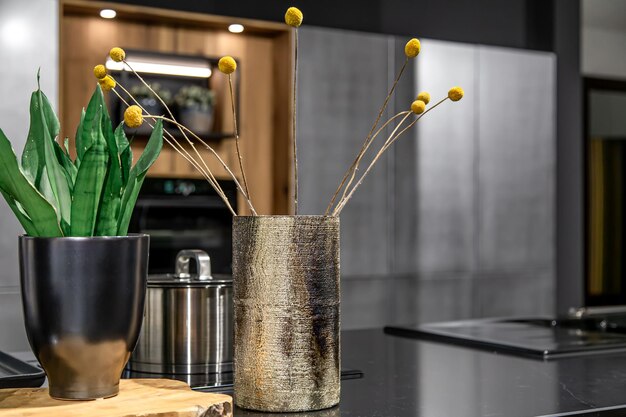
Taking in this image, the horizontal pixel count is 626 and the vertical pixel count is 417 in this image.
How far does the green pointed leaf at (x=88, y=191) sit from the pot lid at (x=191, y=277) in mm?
288

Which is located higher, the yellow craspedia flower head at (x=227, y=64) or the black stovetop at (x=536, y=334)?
the yellow craspedia flower head at (x=227, y=64)

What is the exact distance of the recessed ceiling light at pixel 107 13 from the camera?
12.3 ft

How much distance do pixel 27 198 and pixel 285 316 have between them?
0.34 meters

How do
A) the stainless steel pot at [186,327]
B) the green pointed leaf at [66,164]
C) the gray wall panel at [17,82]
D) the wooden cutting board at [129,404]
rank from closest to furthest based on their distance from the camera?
the wooden cutting board at [129,404]
the green pointed leaf at [66,164]
the stainless steel pot at [186,327]
the gray wall panel at [17,82]

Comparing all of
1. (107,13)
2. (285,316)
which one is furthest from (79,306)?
(107,13)

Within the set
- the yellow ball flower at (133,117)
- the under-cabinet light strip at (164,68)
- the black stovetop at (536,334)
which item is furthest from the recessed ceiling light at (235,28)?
the yellow ball flower at (133,117)

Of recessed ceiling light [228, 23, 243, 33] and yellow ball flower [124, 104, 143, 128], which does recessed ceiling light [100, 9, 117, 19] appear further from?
yellow ball flower [124, 104, 143, 128]

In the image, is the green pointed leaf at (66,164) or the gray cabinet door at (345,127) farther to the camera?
the gray cabinet door at (345,127)

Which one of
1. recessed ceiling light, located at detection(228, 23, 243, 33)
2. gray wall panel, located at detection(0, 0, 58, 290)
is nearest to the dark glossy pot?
gray wall panel, located at detection(0, 0, 58, 290)

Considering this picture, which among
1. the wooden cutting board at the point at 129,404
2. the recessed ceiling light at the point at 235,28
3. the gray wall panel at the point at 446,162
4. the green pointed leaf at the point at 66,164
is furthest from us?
the gray wall panel at the point at 446,162

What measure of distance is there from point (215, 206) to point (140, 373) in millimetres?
2730

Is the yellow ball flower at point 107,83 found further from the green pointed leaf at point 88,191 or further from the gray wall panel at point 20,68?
the gray wall panel at point 20,68

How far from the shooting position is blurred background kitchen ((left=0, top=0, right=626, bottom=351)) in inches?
149

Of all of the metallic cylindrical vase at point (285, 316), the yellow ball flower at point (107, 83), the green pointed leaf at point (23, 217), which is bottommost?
the metallic cylindrical vase at point (285, 316)
